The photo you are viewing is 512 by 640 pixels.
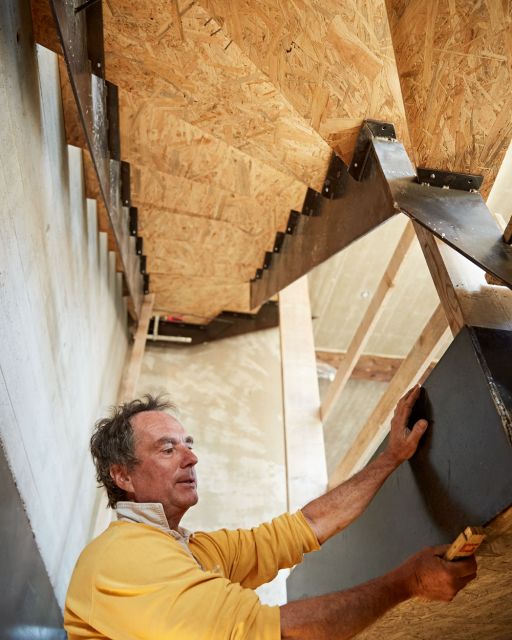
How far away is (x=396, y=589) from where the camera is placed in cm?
154

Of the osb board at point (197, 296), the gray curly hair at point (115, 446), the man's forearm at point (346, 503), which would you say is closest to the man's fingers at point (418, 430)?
the man's forearm at point (346, 503)

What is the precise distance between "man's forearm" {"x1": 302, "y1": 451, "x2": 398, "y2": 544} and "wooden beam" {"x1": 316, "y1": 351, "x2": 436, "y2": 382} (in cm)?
558

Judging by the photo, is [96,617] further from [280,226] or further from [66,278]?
[280,226]

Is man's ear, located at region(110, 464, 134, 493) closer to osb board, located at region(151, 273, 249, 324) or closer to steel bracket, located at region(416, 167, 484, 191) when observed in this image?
steel bracket, located at region(416, 167, 484, 191)

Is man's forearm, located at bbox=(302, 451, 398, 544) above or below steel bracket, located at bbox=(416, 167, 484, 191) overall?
below

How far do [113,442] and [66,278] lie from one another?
1.29 meters

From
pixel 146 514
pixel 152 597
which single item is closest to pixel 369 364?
pixel 146 514

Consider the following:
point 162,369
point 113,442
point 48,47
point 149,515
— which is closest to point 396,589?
point 149,515

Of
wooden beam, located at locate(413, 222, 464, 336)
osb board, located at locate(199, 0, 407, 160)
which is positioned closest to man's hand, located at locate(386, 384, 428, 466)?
wooden beam, located at locate(413, 222, 464, 336)

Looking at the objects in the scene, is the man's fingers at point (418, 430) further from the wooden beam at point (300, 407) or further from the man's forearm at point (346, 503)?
the wooden beam at point (300, 407)

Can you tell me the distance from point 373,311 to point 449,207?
6.17 feet

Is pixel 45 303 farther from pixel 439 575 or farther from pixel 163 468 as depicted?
pixel 439 575

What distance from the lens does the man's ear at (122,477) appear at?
2.00 metres

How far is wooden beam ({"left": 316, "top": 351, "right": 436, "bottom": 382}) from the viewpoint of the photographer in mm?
7637
